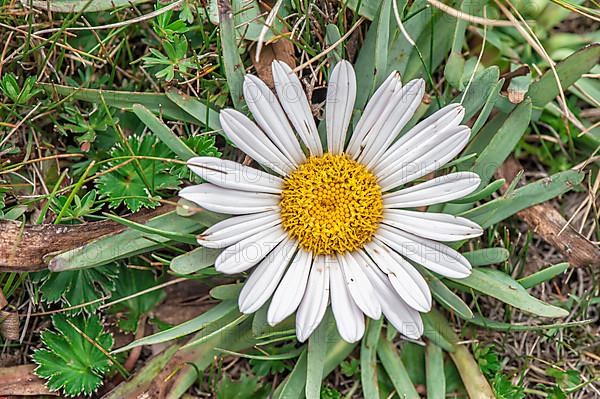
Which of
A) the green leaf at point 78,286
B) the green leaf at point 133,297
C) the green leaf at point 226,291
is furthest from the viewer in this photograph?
the green leaf at point 133,297

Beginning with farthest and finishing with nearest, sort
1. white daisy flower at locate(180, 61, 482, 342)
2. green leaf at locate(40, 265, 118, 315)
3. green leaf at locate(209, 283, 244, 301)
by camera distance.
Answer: green leaf at locate(40, 265, 118, 315)
green leaf at locate(209, 283, 244, 301)
white daisy flower at locate(180, 61, 482, 342)

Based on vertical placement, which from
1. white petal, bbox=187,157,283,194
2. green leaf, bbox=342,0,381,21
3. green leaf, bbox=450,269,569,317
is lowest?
green leaf, bbox=450,269,569,317

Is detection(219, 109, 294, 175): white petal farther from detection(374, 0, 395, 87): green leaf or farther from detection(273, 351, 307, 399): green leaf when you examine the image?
detection(273, 351, 307, 399): green leaf

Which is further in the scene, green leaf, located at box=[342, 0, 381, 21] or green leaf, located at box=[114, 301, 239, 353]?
green leaf, located at box=[342, 0, 381, 21]

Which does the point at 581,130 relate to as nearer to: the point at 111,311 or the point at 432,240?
the point at 432,240

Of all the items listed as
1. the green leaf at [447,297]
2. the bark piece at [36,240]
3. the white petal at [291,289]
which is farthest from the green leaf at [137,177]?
the green leaf at [447,297]

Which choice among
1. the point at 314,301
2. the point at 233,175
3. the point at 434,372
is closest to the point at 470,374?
the point at 434,372

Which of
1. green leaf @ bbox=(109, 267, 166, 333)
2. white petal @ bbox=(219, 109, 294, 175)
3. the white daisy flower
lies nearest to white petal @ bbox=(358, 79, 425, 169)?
the white daisy flower

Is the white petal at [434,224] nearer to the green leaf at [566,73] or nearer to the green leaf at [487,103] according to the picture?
the green leaf at [487,103]
